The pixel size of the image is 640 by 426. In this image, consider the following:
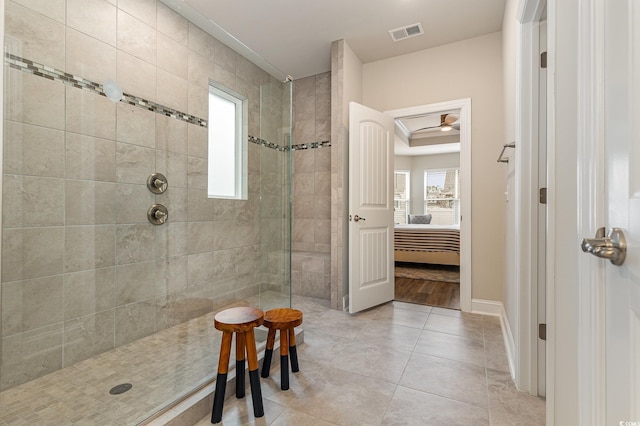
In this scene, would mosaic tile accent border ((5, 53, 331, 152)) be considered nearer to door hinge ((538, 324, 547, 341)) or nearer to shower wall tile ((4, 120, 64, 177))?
shower wall tile ((4, 120, 64, 177))

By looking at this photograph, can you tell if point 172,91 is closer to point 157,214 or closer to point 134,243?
point 157,214

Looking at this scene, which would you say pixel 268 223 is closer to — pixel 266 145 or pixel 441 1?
pixel 266 145

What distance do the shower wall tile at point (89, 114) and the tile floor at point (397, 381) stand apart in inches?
66.0

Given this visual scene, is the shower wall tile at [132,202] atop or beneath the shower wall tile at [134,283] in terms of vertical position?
atop

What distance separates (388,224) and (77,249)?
8.77ft

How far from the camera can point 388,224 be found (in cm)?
321

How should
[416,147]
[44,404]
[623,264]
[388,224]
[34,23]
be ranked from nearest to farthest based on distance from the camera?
[623,264] → [44,404] → [34,23] → [388,224] → [416,147]

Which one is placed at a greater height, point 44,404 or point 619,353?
point 619,353

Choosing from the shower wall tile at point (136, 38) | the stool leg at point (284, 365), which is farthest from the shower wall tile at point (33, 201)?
the stool leg at point (284, 365)

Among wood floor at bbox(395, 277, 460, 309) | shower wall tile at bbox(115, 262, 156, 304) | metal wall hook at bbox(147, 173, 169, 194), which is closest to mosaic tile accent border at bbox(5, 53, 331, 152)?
metal wall hook at bbox(147, 173, 169, 194)

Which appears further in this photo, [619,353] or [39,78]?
[39,78]

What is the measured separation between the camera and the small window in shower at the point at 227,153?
2.38 m

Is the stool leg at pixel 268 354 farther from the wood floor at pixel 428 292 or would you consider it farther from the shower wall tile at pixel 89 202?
the wood floor at pixel 428 292

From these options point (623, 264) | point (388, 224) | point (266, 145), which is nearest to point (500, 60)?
point (388, 224)
